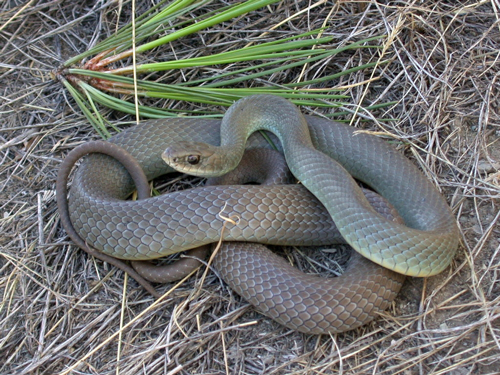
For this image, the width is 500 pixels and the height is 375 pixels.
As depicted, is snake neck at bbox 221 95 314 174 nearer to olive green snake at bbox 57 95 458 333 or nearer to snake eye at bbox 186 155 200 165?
olive green snake at bbox 57 95 458 333

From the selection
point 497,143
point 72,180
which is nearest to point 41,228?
point 72,180

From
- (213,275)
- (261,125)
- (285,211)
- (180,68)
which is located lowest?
(213,275)

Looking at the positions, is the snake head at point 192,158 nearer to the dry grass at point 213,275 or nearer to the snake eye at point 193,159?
the snake eye at point 193,159

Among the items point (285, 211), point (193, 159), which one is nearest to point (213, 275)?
point (285, 211)

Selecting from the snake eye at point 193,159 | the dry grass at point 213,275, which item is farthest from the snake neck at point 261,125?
the dry grass at point 213,275

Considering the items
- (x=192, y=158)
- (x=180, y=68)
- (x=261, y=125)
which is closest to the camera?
(x=192, y=158)

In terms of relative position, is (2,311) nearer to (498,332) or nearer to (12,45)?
(12,45)

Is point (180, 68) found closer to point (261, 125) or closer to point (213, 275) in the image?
point (261, 125)

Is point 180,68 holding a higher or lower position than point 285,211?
higher
